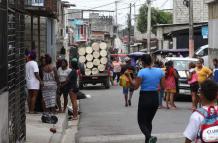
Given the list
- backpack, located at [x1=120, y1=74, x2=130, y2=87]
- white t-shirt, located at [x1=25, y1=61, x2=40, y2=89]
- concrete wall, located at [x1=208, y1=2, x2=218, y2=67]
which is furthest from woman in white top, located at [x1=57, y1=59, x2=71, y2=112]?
concrete wall, located at [x1=208, y1=2, x2=218, y2=67]

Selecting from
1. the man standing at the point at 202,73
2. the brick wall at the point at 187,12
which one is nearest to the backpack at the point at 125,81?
the man standing at the point at 202,73

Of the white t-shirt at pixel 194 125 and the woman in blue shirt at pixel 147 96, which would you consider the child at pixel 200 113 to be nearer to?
the white t-shirt at pixel 194 125

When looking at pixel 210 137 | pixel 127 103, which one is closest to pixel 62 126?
pixel 127 103

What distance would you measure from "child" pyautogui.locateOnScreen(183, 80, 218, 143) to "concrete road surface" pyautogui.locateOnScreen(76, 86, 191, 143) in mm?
6736

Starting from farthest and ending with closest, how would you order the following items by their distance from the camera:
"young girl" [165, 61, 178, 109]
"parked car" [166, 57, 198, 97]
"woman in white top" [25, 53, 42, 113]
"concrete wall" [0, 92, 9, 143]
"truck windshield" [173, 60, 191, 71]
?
1. "truck windshield" [173, 60, 191, 71]
2. "parked car" [166, 57, 198, 97]
3. "young girl" [165, 61, 178, 109]
4. "woman in white top" [25, 53, 42, 113]
5. "concrete wall" [0, 92, 9, 143]

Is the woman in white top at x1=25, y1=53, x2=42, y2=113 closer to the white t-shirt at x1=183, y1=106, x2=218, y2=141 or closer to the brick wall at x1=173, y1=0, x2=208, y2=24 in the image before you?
the white t-shirt at x1=183, y1=106, x2=218, y2=141

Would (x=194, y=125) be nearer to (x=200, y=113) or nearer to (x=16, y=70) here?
(x=200, y=113)

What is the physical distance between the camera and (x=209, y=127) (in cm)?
560

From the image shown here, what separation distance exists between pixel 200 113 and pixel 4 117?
3676 mm

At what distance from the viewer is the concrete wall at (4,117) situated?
26.8ft

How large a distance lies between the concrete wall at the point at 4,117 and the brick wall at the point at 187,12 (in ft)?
193

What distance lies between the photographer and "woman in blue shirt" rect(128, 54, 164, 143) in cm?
1100

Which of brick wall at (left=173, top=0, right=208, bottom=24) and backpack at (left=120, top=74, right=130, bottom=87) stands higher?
brick wall at (left=173, top=0, right=208, bottom=24)

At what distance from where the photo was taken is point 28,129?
13898 millimetres
